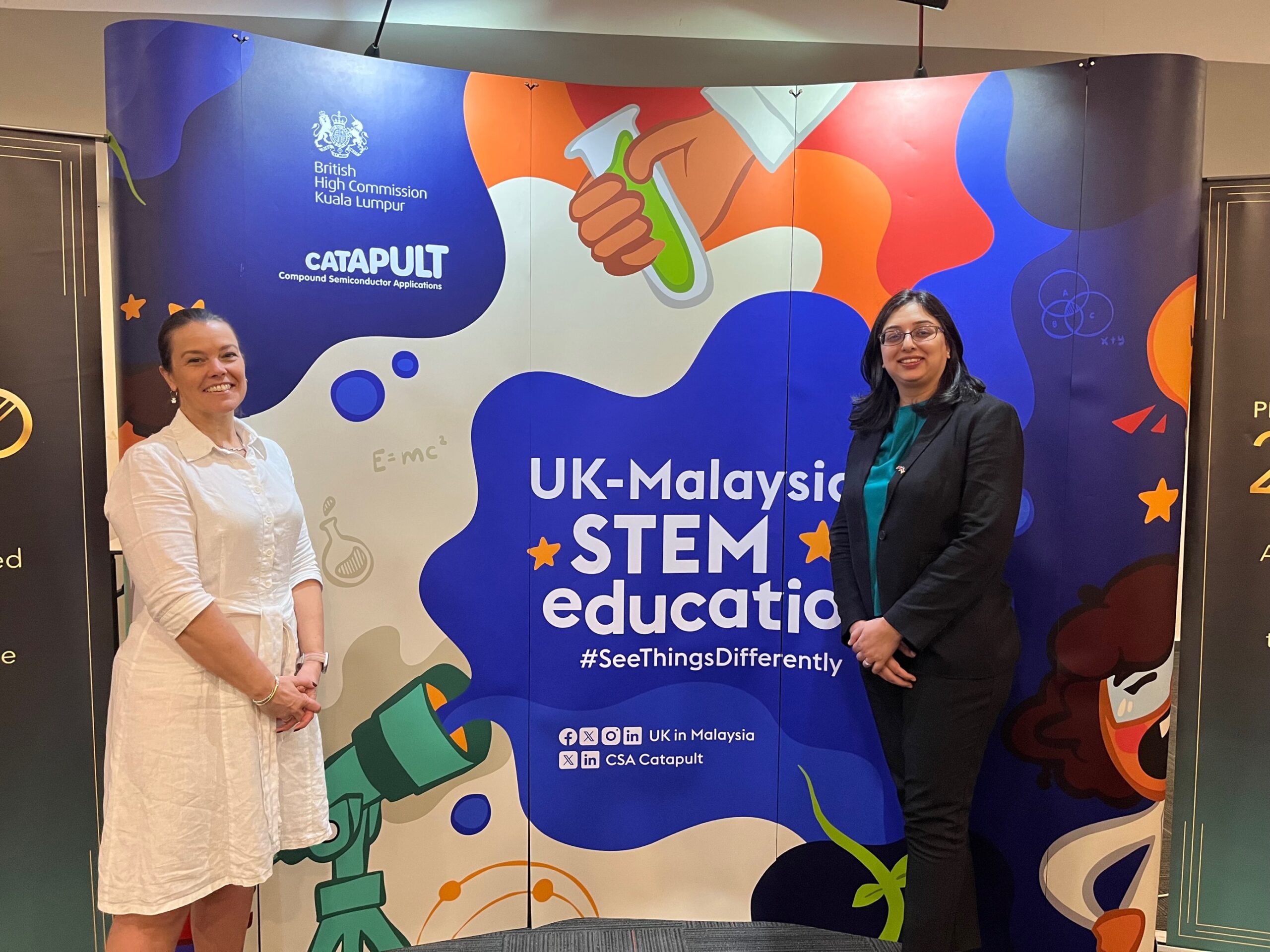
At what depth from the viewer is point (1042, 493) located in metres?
2.08

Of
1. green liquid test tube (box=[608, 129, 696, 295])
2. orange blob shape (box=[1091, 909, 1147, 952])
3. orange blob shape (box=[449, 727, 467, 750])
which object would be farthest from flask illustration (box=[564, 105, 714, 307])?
orange blob shape (box=[1091, 909, 1147, 952])

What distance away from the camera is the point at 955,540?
1780 millimetres

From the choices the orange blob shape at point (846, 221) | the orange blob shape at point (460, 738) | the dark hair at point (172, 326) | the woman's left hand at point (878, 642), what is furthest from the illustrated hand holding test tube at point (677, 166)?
the orange blob shape at point (460, 738)

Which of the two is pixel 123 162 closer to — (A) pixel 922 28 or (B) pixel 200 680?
(B) pixel 200 680

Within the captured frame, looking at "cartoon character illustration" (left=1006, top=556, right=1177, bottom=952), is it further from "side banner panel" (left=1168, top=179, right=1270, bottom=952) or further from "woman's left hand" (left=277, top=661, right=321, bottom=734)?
"woman's left hand" (left=277, top=661, right=321, bottom=734)

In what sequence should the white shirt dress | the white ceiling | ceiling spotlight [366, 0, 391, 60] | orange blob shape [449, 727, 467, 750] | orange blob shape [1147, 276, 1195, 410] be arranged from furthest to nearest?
1. the white ceiling
2. ceiling spotlight [366, 0, 391, 60]
3. orange blob shape [449, 727, 467, 750]
4. orange blob shape [1147, 276, 1195, 410]
5. the white shirt dress

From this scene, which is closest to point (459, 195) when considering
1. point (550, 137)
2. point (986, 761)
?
point (550, 137)

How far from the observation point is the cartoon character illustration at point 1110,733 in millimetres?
2029

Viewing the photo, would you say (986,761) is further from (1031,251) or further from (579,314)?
(579,314)

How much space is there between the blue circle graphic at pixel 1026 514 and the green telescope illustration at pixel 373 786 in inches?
64.1

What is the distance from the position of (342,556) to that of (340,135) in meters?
1.14

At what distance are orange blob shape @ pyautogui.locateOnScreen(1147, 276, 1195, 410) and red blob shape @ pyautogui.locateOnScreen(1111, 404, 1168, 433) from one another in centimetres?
6

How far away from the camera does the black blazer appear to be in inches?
69.1

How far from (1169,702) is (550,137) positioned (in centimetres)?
230
